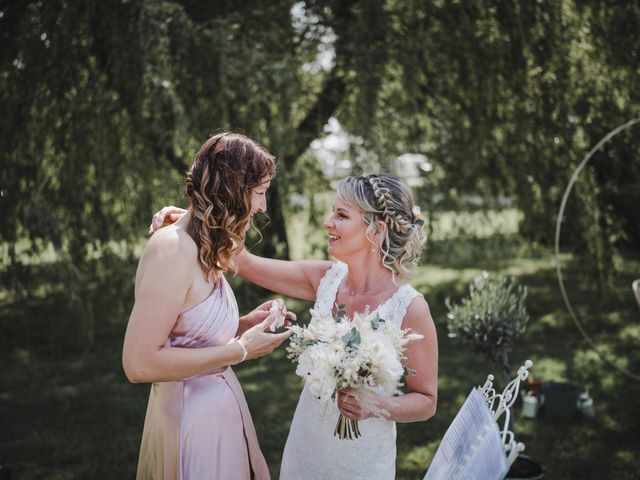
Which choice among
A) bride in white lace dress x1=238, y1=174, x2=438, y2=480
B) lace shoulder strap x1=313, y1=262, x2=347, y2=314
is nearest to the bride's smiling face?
bride in white lace dress x1=238, y1=174, x2=438, y2=480

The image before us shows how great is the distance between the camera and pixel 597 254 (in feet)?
18.1

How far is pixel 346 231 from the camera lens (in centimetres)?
250

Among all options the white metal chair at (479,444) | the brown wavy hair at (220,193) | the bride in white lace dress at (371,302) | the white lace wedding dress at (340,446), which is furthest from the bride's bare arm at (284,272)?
the white metal chair at (479,444)

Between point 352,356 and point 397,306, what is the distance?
1.86 ft

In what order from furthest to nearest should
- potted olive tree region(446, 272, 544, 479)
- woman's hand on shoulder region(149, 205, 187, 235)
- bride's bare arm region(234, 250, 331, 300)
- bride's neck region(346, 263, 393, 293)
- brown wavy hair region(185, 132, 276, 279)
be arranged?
potted olive tree region(446, 272, 544, 479)
bride's bare arm region(234, 250, 331, 300)
bride's neck region(346, 263, 393, 293)
woman's hand on shoulder region(149, 205, 187, 235)
brown wavy hair region(185, 132, 276, 279)

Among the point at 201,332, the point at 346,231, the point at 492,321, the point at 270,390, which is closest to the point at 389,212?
the point at 346,231

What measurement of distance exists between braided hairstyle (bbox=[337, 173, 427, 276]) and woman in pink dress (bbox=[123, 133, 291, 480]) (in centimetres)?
44

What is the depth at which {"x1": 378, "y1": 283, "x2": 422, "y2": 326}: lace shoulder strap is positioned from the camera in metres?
2.35

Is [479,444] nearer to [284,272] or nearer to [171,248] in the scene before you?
[171,248]

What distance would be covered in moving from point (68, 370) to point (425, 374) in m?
5.50

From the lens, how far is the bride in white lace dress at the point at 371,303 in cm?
229

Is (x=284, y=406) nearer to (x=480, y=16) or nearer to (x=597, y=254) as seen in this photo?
(x=597, y=254)

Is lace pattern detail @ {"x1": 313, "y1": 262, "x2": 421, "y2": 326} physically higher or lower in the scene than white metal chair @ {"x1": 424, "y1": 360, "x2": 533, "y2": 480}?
higher

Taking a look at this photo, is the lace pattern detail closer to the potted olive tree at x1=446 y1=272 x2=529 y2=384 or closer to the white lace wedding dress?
the white lace wedding dress
